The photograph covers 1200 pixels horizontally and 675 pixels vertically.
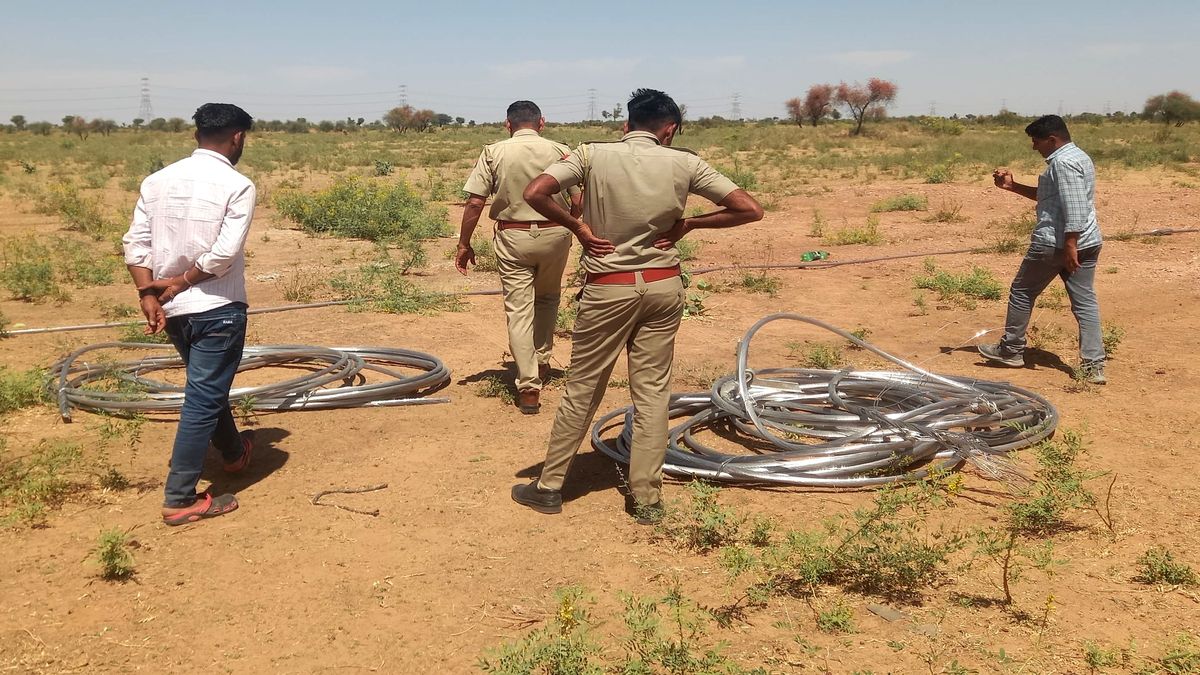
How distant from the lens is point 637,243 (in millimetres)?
3938

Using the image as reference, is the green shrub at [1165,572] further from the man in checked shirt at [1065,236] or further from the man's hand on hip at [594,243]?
the man in checked shirt at [1065,236]

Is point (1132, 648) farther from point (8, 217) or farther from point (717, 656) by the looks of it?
point (8, 217)

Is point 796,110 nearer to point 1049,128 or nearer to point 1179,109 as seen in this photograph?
point 1179,109

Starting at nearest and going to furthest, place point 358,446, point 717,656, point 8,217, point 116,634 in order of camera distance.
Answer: point 717,656, point 116,634, point 358,446, point 8,217

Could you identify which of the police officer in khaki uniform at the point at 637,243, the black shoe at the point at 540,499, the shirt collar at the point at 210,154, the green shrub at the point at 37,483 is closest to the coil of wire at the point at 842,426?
the black shoe at the point at 540,499

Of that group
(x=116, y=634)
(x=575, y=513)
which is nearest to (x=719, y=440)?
(x=575, y=513)

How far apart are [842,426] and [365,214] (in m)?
10.3

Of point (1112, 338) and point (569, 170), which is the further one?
point (1112, 338)

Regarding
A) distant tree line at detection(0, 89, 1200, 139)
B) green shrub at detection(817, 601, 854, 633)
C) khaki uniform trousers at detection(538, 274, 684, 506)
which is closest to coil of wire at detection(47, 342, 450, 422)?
khaki uniform trousers at detection(538, 274, 684, 506)

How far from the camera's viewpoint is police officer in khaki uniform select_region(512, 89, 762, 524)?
3.89m

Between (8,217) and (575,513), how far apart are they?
16.0 m

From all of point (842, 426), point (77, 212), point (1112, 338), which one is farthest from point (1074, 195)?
point (77, 212)

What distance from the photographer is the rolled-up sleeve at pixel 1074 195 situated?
20.1ft

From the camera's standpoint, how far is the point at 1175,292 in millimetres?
9344
